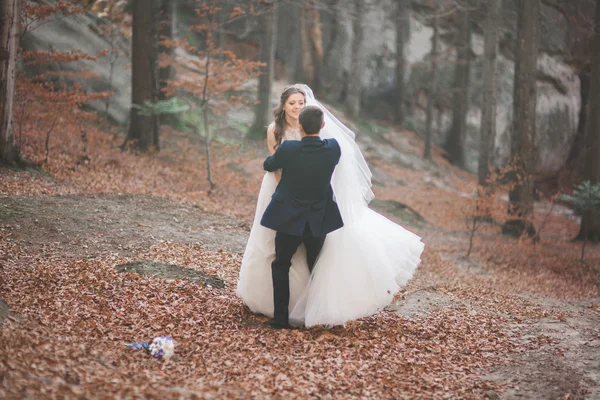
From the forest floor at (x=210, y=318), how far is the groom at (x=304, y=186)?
105cm

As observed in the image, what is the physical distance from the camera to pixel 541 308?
25.3 ft

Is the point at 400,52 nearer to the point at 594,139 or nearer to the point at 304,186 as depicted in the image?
the point at 594,139

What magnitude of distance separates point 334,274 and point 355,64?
19.1m

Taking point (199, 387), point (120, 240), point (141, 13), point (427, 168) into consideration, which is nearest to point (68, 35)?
point (141, 13)

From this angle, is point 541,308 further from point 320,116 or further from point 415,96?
point 415,96

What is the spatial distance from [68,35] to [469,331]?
15.6m

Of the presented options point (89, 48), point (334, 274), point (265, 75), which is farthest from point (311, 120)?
point (89, 48)

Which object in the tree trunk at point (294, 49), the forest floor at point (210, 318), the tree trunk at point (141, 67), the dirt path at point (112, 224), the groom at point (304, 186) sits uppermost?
the tree trunk at point (294, 49)

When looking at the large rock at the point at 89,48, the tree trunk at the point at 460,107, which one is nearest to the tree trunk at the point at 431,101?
the tree trunk at the point at 460,107

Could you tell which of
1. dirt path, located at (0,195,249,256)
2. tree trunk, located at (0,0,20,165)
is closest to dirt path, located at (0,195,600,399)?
dirt path, located at (0,195,249,256)

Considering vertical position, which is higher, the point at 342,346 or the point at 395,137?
the point at 395,137

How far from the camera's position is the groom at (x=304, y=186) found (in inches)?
201

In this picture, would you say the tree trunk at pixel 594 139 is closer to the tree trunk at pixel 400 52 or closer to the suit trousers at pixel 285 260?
the suit trousers at pixel 285 260

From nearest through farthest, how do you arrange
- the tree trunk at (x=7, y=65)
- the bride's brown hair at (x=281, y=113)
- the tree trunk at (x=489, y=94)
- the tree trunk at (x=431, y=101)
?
the bride's brown hair at (x=281, y=113) → the tree trunk at (x=7, y=65) → the tree trunk at (x=489, y=94) → the tree trunk at (x=431, y=101)
